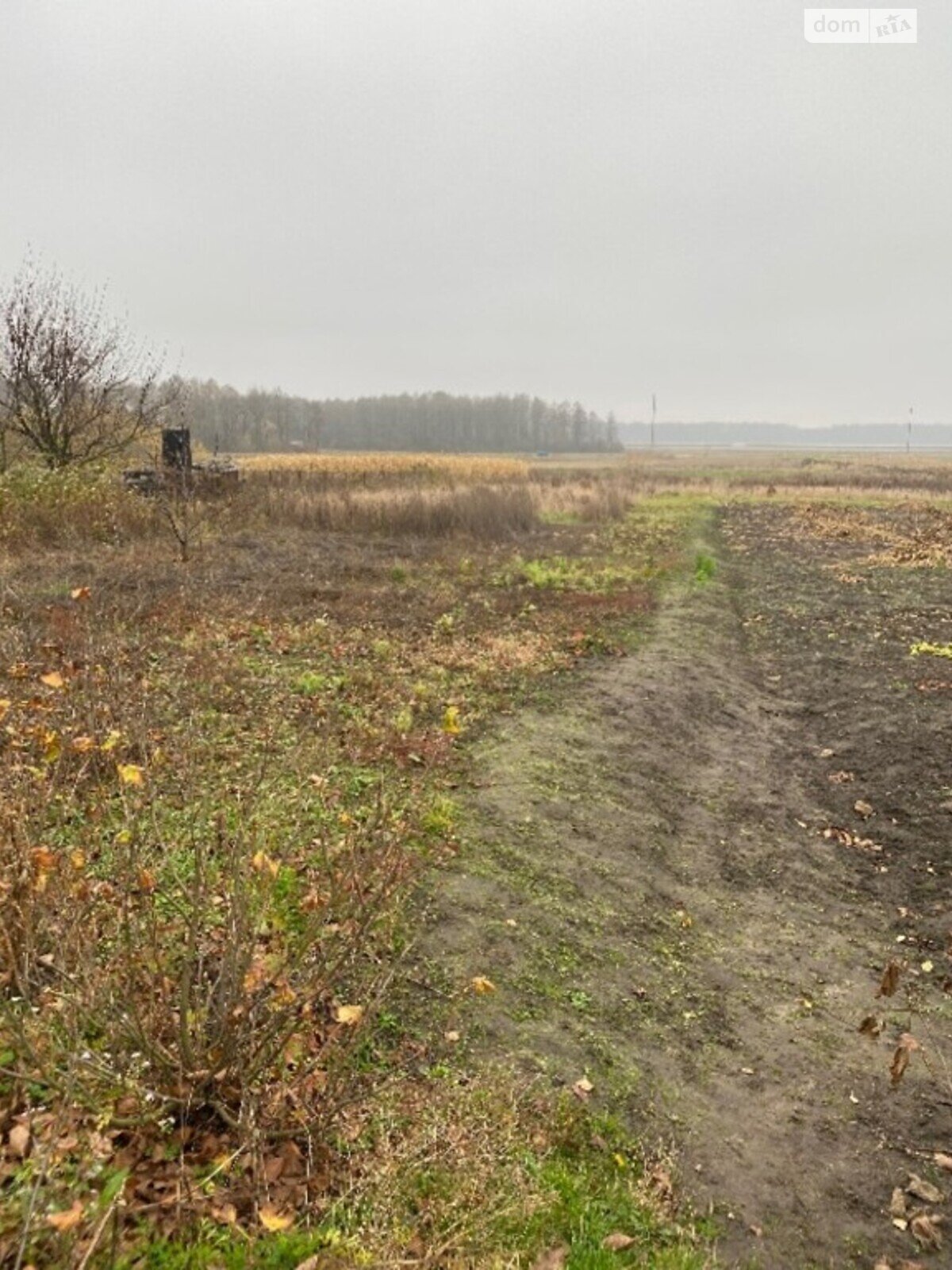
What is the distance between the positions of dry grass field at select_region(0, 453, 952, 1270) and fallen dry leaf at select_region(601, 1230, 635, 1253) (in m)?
0.01

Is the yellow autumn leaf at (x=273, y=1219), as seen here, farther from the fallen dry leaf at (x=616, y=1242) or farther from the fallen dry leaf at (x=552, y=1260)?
the fallen dry leaf at (x=616, y=1242)

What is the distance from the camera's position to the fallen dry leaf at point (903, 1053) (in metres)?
3.42

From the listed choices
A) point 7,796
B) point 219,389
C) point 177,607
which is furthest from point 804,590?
point 219,389

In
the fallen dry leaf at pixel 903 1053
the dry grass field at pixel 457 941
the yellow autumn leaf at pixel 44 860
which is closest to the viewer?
the dry grass field at pixel 457 941

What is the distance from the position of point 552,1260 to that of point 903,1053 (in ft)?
6.23

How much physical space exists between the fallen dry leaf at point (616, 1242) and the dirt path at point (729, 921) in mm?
416

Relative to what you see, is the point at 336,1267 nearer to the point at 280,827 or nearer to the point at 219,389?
the point at 280,827

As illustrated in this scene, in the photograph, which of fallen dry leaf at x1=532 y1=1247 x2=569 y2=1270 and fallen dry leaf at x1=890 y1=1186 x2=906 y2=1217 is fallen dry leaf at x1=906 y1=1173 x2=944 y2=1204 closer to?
fallen dry leaf at x1=890 y1=1186 x2=906 y2=1217

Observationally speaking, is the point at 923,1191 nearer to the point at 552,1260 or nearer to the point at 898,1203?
the point at 898,1203

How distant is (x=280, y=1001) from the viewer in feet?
9.71

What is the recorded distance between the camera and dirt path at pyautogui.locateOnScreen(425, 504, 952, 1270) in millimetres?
3500

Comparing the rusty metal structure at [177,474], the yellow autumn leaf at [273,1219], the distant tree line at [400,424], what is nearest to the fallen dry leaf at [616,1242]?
the yellow autumn leaf at [273,1219]

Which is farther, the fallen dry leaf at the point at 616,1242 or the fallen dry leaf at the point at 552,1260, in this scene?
the fallen dry leaf at the point at 616,1242

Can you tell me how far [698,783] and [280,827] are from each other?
12.5 ft
